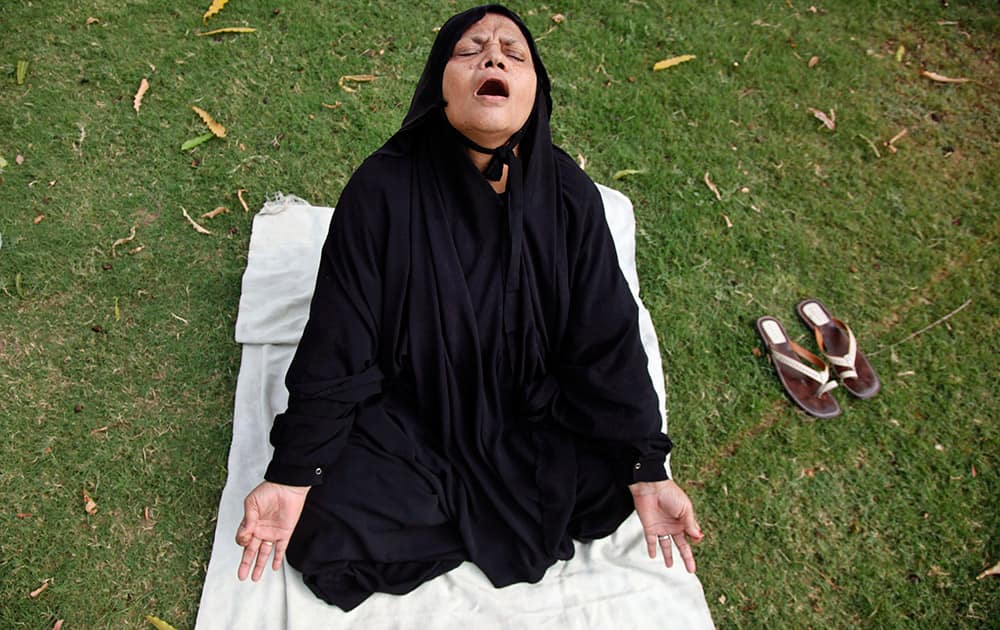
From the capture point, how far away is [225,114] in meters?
4.57

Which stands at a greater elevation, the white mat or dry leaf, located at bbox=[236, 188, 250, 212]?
dry leaf, located at bbox=[236, 188, 250, 212]

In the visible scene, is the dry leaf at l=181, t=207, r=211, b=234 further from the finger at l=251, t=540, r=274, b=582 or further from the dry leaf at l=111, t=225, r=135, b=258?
the finger at l=251, t=540, r=274, b=582

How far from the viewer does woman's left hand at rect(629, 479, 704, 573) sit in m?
2.74

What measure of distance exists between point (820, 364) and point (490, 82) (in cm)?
272

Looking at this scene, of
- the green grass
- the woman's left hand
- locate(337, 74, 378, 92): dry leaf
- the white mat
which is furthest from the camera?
locate(337, 74, 378, 92): dry leaf

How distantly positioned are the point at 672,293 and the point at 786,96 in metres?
2.18

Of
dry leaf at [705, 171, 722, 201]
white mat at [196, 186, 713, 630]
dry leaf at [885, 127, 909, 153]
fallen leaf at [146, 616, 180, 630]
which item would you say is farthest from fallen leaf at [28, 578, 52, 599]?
dry leaf at [885, 127, 909, 153]

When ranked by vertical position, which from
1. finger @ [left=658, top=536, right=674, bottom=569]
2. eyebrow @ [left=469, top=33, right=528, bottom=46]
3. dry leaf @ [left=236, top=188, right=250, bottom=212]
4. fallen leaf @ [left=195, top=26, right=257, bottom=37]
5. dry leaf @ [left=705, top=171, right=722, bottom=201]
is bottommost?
finger @ [left=658, top=536, right=674, bottom=569]

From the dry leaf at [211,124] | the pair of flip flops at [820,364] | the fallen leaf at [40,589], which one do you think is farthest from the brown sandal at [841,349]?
the fallen leaf at [40,589]

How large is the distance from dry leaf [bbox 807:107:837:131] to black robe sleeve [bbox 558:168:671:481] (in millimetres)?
3219

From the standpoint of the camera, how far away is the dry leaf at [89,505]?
3238 mm

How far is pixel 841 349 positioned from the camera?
417 centimetres

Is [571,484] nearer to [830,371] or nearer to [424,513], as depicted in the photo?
[424,513]

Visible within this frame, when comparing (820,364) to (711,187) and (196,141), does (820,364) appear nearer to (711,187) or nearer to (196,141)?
(711,187)
